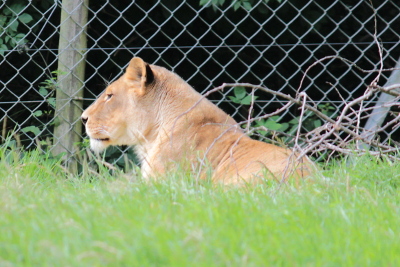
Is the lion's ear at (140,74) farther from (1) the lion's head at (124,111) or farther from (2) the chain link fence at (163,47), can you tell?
(2) the chain link fence at (163,47)

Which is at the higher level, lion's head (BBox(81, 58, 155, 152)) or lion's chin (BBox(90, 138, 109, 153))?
lion's head (BBox(81, 58, 155, 152))

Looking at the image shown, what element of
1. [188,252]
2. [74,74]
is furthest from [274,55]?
[188,252]

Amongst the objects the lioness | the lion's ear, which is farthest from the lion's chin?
the lion's ear

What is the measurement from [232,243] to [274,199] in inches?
28.3

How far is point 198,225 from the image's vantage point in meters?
2.02

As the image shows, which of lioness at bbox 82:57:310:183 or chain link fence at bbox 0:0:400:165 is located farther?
chain link fence at bbox 0:0:400:165

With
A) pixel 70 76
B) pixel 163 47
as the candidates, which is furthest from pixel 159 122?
pixel 70 76

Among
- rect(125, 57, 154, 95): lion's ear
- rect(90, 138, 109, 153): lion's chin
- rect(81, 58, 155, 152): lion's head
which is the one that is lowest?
rect(90, 138, 109, 153): lion's chin

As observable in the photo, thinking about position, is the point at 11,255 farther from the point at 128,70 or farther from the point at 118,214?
the point at 128,70

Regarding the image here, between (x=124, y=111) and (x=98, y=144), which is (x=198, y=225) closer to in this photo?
(x=124, y=111)

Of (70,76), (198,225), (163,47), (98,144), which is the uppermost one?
(163,47)

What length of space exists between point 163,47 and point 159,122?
0.65 m

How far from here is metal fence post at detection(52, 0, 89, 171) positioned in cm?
433

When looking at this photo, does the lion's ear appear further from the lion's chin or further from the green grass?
the green grass
